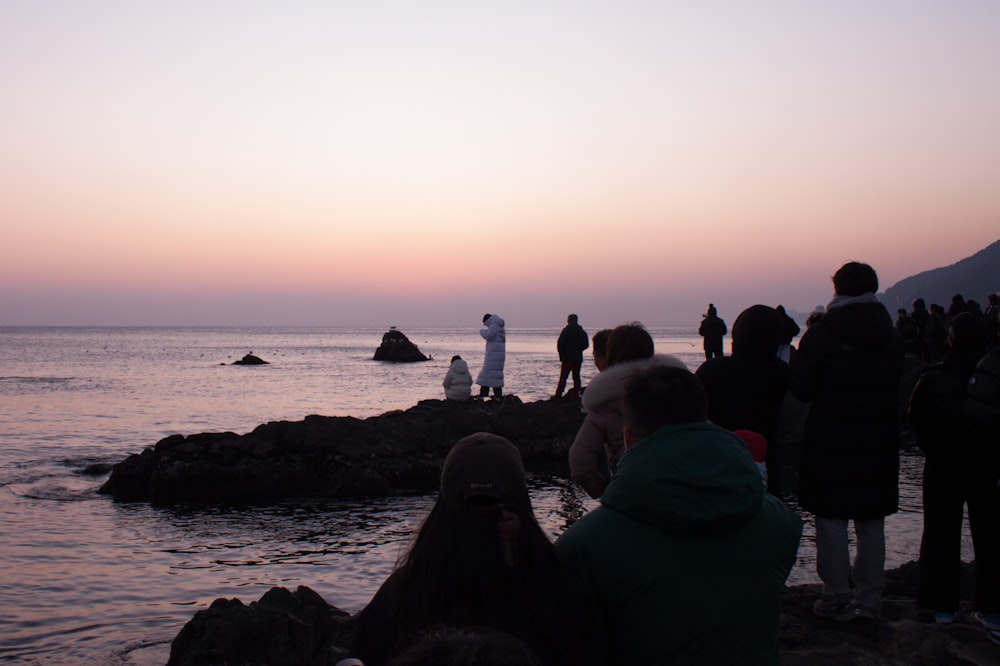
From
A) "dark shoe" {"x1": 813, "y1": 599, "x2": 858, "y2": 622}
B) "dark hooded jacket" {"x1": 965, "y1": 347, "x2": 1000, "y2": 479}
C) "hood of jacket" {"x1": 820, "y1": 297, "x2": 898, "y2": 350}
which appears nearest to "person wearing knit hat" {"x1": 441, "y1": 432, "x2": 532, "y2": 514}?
"hood of jacket" {"x1": 820, "y1": 297, "x2": 898, "y2": 350}

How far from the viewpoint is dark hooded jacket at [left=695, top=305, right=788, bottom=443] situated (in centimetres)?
458

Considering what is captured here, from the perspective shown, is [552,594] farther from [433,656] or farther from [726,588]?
[433,656]

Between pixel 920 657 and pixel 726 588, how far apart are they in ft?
9.99

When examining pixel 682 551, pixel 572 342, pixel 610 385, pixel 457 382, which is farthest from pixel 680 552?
pixel 572 342

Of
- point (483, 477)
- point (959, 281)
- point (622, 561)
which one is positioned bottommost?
point (622, 561)

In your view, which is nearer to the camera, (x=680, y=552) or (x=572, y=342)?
(x=680, y=552)

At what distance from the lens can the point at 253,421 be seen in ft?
79.8

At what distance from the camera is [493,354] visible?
18.3 metres

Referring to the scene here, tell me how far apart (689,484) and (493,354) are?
1615 cm

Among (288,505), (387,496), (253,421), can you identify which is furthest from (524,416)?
(253,421)

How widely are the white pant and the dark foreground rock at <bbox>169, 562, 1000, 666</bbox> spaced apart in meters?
0.17

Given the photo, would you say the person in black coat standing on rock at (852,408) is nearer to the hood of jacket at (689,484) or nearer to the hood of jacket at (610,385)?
the hood of jacket at (610,385)

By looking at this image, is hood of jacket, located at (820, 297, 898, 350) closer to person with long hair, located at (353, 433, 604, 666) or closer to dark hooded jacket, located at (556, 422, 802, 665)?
dark hooded jacket, located at (556, 422, 802, 665)

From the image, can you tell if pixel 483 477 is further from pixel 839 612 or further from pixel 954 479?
pixel 954 479
